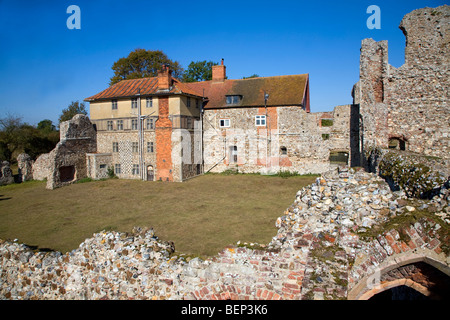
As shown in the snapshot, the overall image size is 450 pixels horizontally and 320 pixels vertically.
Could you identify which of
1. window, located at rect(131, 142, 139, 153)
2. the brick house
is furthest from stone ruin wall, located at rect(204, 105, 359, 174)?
window, located at rect(131, 142, 139, 153)

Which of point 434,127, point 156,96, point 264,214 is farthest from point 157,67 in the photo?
point 434,127

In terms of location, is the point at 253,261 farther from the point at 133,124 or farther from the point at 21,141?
the point at 21,141

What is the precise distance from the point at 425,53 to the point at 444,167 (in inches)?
357

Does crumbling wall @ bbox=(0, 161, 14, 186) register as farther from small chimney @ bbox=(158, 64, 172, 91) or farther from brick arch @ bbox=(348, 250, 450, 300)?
brick arch @ bbox=(348, 250, 450, 300)

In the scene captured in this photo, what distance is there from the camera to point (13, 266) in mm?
8398

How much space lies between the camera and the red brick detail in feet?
82.2

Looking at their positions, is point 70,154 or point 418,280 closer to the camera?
point 418,280

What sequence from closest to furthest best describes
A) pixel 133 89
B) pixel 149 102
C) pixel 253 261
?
pixel 253 261 < pixel 149 102 < pixel 133 89

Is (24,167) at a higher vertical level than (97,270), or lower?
higher

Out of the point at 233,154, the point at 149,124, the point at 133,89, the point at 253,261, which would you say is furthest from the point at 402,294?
the point at 133,89

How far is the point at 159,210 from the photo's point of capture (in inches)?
653

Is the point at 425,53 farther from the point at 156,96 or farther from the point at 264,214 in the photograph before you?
the point at 156,96

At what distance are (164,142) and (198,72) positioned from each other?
82.9 ft

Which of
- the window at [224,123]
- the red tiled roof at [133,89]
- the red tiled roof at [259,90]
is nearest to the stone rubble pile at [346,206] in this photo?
the red tiled roof at [259,90]
